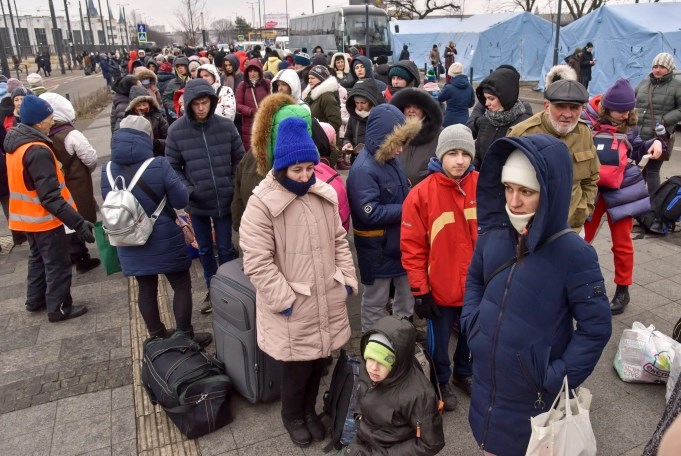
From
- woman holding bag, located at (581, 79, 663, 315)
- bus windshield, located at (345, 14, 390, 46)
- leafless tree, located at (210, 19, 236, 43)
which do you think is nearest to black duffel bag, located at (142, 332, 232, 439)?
woman holding bag, located at (581, 79, 663, 315)

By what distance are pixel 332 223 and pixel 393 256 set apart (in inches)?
33.3

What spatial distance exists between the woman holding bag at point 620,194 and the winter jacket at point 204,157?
9.76ft

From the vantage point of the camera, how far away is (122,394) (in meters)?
3.66

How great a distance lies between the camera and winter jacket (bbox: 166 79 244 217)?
4.32 meters

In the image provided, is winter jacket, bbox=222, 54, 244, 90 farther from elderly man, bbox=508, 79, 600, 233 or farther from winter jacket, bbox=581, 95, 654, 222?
elderly man, bbox=508, 79, 600, 233

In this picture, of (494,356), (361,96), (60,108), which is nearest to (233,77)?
(60,108)

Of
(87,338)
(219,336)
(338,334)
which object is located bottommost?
(87,338)

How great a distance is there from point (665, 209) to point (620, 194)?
231cm

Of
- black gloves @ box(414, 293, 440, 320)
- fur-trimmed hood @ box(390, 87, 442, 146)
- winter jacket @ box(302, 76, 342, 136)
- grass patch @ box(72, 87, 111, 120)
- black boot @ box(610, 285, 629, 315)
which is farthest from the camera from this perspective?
grass patch @ box(72, 87, 111, 120)

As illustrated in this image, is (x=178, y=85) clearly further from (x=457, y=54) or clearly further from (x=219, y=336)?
(x=457, y=54)

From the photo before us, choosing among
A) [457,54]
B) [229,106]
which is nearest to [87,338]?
[229,106]

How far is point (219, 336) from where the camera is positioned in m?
3.48

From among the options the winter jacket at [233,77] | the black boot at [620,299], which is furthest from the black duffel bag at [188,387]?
the winter jacket at [233,77]

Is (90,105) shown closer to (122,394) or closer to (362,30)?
(362,30)
